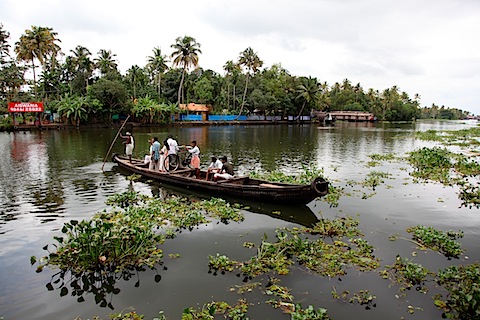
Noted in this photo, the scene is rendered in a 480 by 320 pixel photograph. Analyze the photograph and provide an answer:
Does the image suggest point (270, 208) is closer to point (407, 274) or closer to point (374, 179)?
point (407, 274)

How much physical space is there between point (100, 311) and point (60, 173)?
12959mm

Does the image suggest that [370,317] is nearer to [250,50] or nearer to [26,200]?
[26,200]

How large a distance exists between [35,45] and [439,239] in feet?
165

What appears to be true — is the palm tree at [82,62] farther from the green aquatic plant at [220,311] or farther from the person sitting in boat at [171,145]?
the green aquatic plant at [220,311]

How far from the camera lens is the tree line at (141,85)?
1709 inches

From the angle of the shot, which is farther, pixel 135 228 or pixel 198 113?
pixel 198 113

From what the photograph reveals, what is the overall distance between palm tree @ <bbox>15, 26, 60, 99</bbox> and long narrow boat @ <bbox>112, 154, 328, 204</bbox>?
3893cm

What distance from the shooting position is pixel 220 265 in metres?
7.02

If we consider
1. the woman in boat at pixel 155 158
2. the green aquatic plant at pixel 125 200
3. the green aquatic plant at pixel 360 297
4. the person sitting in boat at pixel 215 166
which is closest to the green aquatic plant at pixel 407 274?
Result: the green aquatic plant at pixel 360 297

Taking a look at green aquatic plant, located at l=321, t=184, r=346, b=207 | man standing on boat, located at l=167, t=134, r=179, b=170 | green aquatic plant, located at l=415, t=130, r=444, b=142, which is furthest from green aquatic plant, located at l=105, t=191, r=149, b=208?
green aquatic plant, located at l=415, t=130, r=444, b=142

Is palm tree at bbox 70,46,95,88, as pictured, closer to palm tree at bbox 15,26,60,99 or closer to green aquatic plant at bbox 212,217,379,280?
palm tree at bbox 15,26,60,99

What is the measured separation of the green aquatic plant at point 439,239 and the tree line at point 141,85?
1712 inches

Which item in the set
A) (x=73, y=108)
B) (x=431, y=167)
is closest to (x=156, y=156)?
(x=431, y=167)

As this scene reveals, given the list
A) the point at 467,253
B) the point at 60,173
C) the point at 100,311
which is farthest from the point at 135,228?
the point at 60,173
